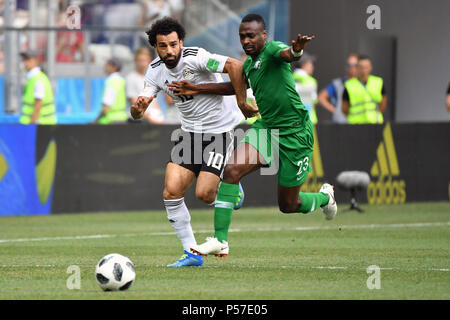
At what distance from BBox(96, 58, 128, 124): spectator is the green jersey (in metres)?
8.84

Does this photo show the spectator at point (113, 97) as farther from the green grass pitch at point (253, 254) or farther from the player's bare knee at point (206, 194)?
the player's bare knee at point (206, 194)

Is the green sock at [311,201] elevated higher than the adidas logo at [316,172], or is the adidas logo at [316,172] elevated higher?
the green sock at [311,201]

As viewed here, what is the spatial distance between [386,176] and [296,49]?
31.7 feet

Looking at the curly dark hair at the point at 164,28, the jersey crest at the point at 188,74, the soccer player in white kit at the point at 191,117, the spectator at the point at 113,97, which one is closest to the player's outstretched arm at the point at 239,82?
the soccer player in white kit at the point at 191,117

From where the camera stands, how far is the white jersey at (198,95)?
977 centimetres

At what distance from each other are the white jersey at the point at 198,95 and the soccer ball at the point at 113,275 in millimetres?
2398

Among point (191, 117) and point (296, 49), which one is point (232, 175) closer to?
point (191, 117)

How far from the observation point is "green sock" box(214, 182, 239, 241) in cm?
920

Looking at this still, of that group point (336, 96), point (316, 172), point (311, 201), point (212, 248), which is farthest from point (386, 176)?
point (212, 248)
